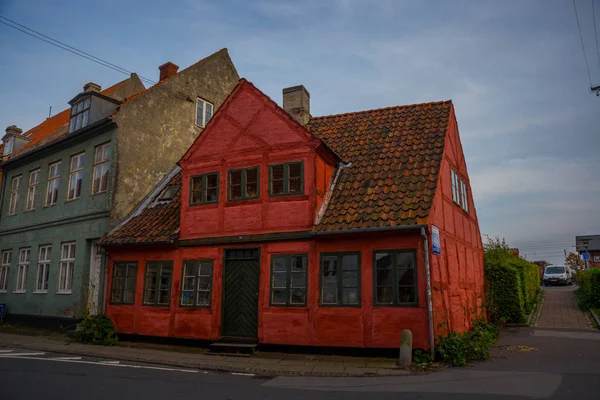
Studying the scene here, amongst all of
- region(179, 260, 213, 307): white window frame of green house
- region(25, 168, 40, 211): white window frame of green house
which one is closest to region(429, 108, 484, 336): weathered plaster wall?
region(179, 260, 213, 307): white window frame of green house

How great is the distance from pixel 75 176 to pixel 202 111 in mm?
5906

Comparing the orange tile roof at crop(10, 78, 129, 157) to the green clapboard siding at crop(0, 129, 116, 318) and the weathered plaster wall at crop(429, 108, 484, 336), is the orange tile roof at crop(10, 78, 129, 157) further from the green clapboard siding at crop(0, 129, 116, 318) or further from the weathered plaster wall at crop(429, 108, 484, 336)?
the weathered plaster wall at crop(429, 108, 484, 336)

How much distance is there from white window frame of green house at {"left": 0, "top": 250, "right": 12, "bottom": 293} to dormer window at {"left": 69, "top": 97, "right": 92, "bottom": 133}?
6.97 meters

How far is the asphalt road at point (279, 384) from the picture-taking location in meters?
7.31

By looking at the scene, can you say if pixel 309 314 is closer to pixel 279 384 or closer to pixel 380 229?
pixel 380 229

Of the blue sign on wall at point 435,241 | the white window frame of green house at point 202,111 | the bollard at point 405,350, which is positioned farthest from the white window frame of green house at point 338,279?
the white window frame of green house at point 202,111

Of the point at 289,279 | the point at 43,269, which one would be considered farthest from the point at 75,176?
the point at 289,279

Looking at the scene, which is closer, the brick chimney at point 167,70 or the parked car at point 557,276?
the brick chimney at point 167,70

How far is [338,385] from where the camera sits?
8445 millimetres

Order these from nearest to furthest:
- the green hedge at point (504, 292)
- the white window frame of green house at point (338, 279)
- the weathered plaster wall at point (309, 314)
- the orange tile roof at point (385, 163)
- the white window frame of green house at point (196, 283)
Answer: the weathered plaster wall at point (309, 314) < the orange tile roof at point (385, 163) < the white window frame of green house at point (338, 279) < the white window frame of green house at point (196, 283) < the green hedge at point (504, 292)

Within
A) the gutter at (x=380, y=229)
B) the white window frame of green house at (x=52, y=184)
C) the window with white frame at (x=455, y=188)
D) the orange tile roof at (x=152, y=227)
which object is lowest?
the gutter at (x=380, y=229)

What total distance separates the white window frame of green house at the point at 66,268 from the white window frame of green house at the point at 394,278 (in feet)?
38.0

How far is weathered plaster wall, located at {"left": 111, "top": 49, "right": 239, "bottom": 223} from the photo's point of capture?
1664 centimetres

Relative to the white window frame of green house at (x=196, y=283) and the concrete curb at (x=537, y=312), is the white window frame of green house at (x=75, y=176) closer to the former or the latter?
the white window frame of green house at (x=196, y=283)
